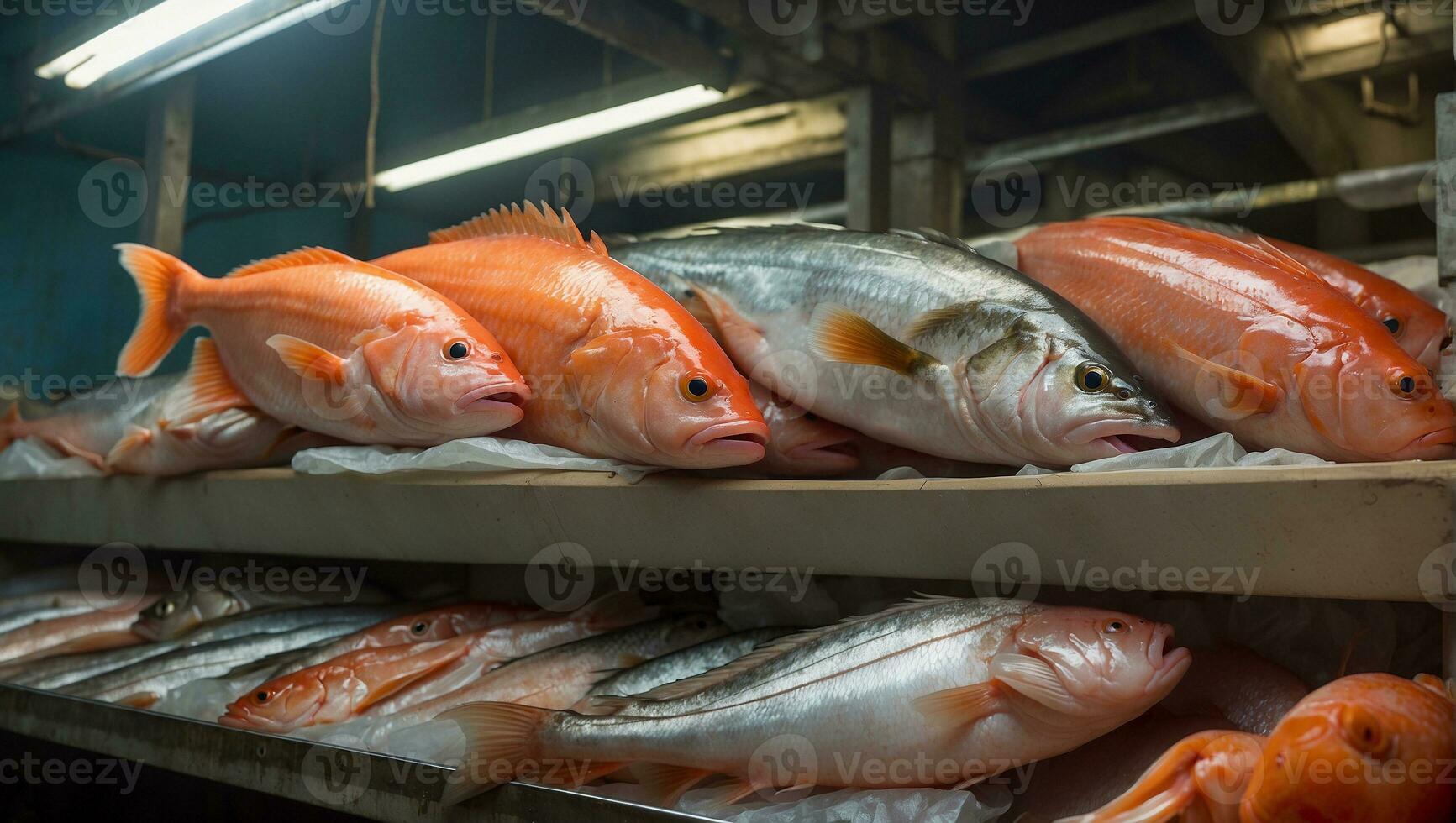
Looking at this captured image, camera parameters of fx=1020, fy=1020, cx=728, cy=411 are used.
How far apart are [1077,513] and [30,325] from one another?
6.02 m

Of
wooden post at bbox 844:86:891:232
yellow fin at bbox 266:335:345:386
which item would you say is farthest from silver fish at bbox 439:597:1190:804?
wooden post at bbox 844:86:891:232

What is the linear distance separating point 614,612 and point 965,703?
3.11 feet

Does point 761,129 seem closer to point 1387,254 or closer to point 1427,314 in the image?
point 1387,254

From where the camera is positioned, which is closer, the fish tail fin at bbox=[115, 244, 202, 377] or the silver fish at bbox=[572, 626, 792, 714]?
the silver fish at bbox=[572, 626, 792, 714]

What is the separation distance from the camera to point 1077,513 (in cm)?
133

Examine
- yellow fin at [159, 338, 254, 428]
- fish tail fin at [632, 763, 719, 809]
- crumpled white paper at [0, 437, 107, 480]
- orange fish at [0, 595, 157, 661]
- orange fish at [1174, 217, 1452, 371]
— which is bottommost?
orange fish at [0, 595, 157, 661]

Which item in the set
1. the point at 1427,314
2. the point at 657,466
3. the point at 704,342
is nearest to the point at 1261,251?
the point at 1427,314

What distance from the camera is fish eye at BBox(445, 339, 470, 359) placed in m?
1.85

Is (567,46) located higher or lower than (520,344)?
higher

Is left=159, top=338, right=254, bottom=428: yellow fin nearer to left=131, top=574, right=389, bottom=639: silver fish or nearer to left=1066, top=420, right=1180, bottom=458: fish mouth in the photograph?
left=131, top=574, right=389, bottom=639: silver fish

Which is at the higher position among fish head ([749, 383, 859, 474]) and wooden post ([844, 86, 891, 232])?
wooden post ([844, 86, 891, 232])

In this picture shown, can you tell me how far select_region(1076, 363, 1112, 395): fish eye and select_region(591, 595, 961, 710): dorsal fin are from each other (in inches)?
14.7

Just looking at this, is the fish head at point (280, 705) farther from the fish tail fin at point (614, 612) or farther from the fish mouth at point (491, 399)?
the fish mouth at point (491, 399)

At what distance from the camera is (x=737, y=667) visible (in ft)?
5.23
